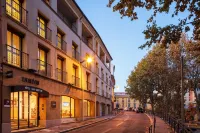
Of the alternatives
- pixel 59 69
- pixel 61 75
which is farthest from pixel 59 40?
pixel 61 75

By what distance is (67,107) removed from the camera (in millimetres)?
32281

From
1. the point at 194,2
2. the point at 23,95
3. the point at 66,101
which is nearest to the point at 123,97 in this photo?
the point at 66,101

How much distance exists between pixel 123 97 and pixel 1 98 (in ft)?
502

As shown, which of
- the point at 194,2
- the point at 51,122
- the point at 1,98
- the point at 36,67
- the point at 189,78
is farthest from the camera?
the point at 189,78

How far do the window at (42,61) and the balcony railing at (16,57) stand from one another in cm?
282

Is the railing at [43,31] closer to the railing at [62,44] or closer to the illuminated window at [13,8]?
the railing at [62,44]

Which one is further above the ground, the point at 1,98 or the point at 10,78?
the point at 10,78

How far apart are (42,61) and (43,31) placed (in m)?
2.69

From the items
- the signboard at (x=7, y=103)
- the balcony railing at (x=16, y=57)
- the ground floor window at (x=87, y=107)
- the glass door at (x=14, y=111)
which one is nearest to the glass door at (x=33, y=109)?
the glass door at (x=14, y=111)

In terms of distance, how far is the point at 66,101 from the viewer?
32.0 metres

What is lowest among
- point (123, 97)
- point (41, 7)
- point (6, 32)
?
Answer: point (123, 97)

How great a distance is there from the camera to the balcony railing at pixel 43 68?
24298mm

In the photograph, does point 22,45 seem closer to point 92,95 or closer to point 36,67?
point 36,67

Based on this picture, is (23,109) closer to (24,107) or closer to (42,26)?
(24,107)
